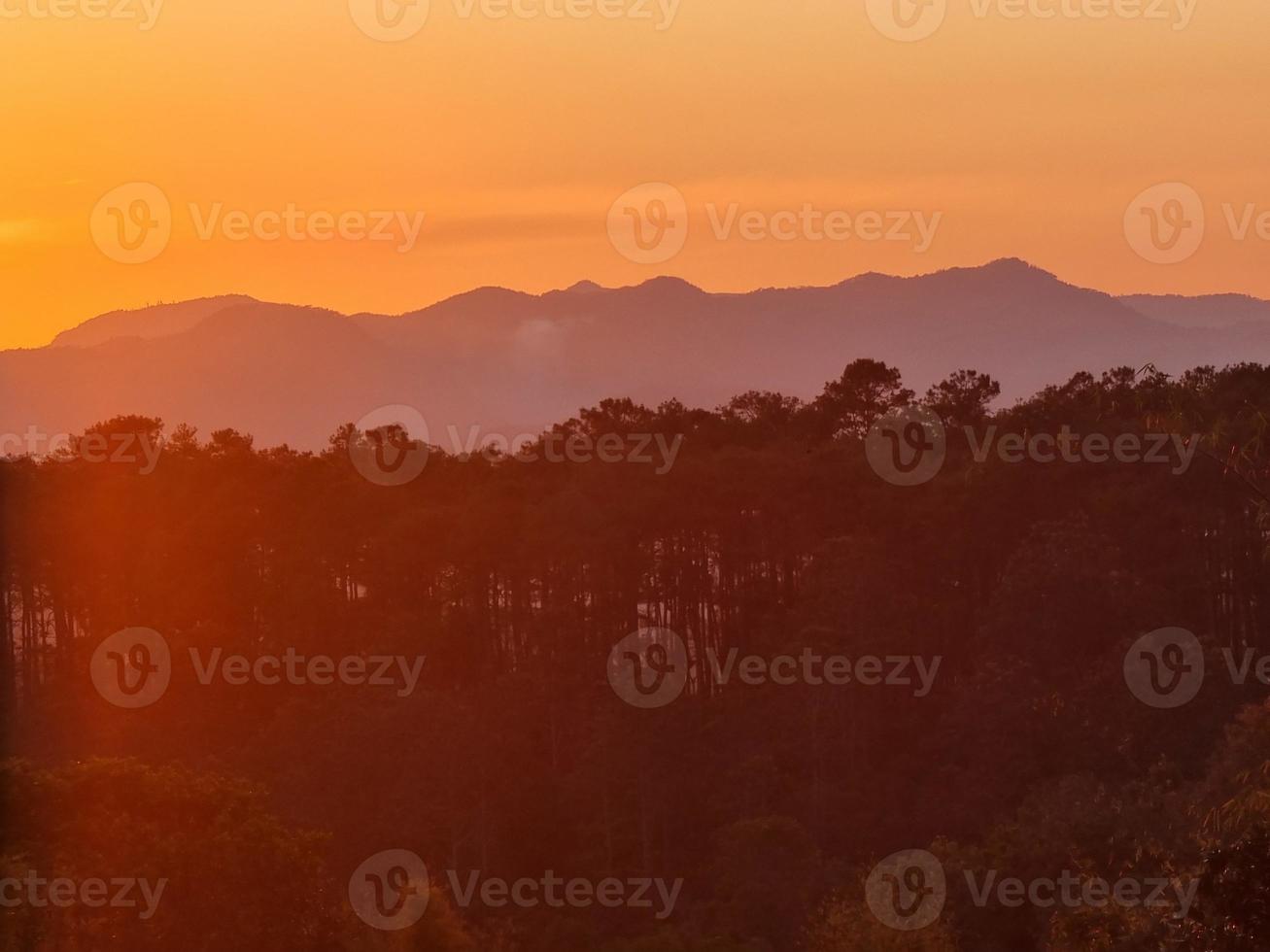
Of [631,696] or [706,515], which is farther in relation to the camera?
[706,515]

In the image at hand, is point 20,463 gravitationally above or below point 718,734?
above

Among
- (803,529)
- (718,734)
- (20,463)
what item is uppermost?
(20,463)

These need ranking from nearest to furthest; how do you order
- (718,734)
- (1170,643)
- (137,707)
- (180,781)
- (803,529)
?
(180,781), (1170,643), (718,734), (137,707), (803,529)

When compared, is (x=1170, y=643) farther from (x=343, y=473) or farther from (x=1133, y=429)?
(x=343, y=473)

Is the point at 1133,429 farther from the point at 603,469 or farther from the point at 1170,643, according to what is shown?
the point at 603,469

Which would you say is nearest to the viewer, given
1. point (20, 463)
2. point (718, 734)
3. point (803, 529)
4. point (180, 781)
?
point (180, 781)

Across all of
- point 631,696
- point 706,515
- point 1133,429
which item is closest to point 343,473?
point 706,515
